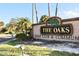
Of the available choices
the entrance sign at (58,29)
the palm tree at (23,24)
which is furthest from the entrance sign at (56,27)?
the palm tree at (23,24)

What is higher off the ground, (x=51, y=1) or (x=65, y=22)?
(x=51, y=1)

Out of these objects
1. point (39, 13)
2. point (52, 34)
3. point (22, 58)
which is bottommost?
point (22, 58)

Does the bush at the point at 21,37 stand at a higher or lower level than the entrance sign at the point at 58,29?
lower

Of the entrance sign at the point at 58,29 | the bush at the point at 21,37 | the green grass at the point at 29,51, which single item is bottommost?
the green grass at the point at 29,51

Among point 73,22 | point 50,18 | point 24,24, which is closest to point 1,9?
point 24,24

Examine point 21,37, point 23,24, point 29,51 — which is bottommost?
point 29,51

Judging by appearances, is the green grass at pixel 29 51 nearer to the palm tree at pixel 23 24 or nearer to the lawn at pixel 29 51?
the lawn at pixel 29 51

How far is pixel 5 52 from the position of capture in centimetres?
297

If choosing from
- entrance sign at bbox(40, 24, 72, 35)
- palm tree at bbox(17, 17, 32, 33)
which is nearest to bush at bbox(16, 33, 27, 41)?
palm tree at bbox(17, 17, 32, 33)

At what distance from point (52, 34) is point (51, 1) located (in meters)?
0.32

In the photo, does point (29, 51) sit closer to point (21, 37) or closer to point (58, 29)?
point (21, 37)

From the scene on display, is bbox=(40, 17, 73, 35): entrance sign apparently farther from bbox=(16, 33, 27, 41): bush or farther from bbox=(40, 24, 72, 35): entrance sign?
bbox=(16, 33, 27, 41): bush

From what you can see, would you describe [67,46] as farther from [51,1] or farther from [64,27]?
[51,1]

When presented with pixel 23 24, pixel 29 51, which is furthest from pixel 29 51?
pixel 23 24
